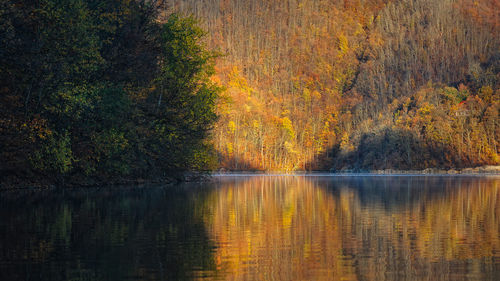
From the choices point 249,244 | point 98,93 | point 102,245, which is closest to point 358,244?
point 249,244

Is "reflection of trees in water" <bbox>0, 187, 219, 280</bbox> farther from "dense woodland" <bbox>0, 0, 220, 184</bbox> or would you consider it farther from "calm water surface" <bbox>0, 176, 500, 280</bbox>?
"dense woodland" <bbox>0, 0, 220, 184</bbox>

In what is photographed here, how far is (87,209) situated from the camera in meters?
22.6

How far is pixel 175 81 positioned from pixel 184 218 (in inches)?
1229

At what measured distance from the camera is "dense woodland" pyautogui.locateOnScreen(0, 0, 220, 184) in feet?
92.3

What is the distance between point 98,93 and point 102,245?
920 inches

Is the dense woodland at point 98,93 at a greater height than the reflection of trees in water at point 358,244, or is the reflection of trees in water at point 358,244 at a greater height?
the dense woodland at point 98,93

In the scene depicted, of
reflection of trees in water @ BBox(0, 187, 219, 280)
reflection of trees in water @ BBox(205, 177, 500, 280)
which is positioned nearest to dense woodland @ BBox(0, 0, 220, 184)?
reflection of trees in water @ BBox(0, 187, 219, 280)

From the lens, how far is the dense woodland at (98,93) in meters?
28.1

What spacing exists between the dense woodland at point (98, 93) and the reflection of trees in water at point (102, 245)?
8.47m

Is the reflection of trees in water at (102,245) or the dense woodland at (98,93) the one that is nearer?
the reflection of trees in water at (102,245)

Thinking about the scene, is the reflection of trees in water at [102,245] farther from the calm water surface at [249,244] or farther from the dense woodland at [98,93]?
the dense woodland at [98,93]

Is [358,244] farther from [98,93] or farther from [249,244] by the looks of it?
[98,93]

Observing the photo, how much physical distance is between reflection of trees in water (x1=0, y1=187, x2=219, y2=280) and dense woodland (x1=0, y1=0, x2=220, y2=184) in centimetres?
847

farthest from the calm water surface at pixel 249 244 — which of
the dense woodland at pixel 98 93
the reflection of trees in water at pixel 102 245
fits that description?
the dense woodland at pixel 98 93
